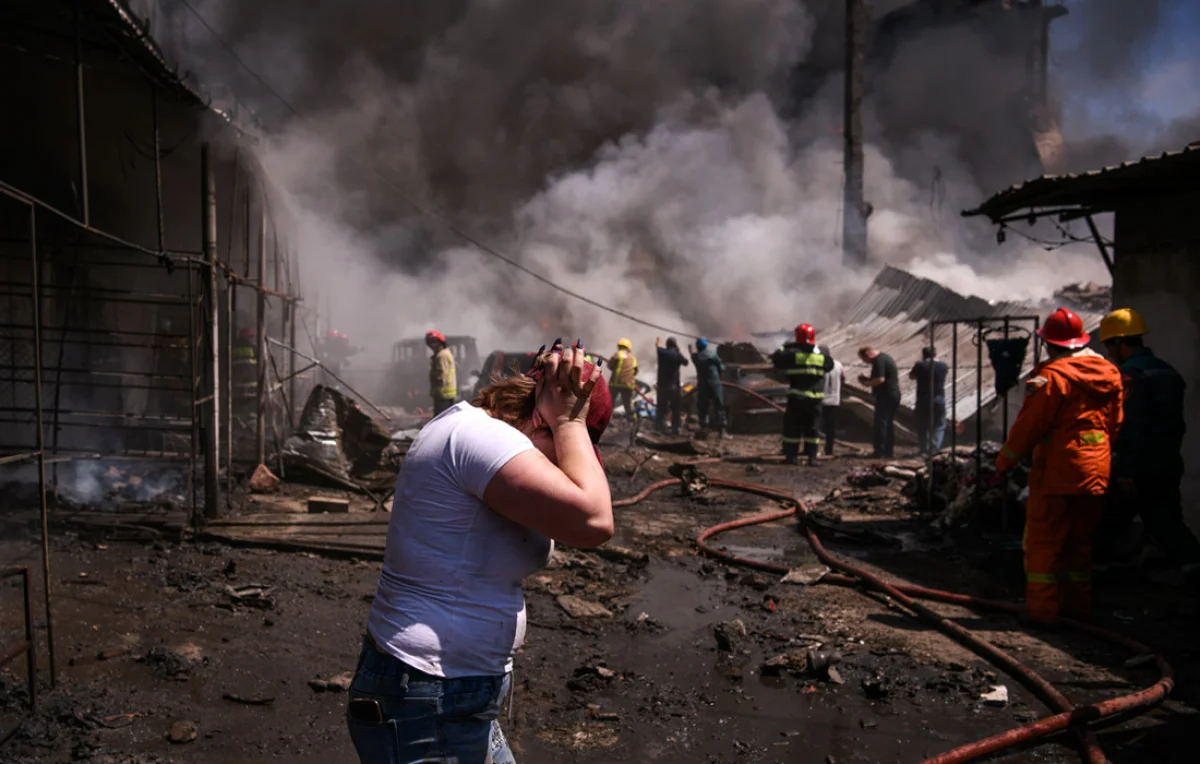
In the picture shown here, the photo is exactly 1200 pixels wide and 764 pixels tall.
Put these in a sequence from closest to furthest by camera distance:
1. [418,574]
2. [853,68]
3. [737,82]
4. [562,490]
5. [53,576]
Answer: [562,490]
[418,574]
[53,576]
[853,68]
[737,82]

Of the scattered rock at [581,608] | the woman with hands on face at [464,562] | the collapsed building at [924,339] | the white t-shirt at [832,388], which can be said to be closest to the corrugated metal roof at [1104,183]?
the collapsed building at [924,339]

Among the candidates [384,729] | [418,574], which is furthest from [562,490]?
[384,729]

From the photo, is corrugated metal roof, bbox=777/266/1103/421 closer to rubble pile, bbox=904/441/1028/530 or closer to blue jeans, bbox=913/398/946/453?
blue jeans, bbox=913/398/946/453

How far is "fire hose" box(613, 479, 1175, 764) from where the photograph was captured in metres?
3.20

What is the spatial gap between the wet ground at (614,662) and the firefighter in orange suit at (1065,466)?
1.00 ft

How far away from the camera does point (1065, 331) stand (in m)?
5.07

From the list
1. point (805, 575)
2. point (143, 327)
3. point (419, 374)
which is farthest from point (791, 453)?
point (419, 374)

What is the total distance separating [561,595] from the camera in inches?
214

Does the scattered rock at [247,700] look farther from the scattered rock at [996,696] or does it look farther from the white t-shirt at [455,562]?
the scattered rock at [996,696]

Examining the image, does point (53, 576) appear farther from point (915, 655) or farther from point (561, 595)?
point (915, 655)

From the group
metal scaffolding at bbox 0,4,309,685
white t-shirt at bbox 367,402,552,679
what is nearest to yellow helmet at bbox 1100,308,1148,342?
white t-shirt at bbox 367,402,552,679

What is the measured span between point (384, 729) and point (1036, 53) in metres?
38.7

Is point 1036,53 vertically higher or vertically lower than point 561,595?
higher

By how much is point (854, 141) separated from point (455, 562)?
21250mm
